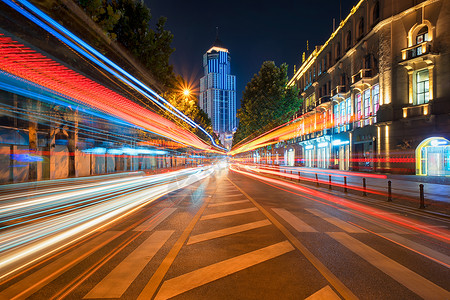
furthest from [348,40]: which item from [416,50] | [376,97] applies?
[416,50]

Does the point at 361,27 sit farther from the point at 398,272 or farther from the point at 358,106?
the point at 398,272

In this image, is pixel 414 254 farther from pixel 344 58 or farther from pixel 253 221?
pixel 344 58

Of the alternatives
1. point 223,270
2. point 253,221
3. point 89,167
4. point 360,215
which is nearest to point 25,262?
point 223,270

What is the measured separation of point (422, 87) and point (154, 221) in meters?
26.0

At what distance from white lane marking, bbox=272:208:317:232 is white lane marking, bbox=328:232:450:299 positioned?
40.3 inches

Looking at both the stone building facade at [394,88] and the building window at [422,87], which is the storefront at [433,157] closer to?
the stone building facade at [394,88]

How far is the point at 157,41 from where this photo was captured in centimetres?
2169

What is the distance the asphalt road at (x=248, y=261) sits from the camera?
3.79 meters

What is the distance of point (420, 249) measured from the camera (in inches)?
220

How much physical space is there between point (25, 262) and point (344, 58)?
123 ft

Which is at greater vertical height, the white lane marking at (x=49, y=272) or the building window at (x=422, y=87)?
the building window at (x=422, y=87)

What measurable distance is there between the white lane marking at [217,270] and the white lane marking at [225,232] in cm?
137

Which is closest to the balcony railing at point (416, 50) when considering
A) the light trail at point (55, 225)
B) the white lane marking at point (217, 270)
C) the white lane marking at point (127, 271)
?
the light trail at point (55, 225)

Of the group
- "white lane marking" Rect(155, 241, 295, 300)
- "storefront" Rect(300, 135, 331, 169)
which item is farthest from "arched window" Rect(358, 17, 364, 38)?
"white lane marking" Rect(155, 241, 295, 300)
